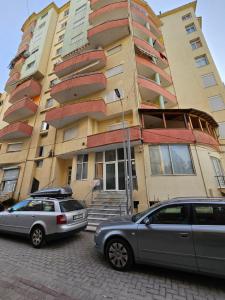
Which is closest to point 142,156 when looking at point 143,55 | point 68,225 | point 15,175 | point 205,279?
point 68,225

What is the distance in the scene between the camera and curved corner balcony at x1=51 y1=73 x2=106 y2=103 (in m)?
14.6

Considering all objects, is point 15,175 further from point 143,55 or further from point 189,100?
point 189,100

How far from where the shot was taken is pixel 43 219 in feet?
19.4

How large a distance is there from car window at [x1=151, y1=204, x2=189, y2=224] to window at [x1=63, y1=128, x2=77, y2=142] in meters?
11.8

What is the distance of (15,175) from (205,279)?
18016mm

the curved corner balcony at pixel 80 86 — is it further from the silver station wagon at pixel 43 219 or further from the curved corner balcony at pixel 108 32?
the silver station wagon at pixel 43 219

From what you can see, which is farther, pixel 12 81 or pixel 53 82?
pixel 12 81

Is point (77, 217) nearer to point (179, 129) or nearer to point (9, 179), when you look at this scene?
point (179, 129)

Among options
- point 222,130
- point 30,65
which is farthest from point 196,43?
point 30,65

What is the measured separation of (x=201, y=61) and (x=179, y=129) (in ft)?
41.7

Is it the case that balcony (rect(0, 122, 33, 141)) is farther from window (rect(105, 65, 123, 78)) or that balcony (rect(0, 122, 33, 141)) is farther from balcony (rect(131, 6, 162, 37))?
balcony (rect(131, 6, 162, 37))

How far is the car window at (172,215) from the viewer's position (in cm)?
369

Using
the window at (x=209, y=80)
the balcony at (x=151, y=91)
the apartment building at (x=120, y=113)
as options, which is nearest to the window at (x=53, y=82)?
the apartment building at (x=120, y=113)

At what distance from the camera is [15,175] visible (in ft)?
54.1
